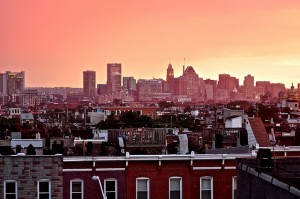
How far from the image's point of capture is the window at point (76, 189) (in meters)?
35.4

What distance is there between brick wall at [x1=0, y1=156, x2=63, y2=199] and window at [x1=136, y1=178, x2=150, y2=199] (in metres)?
3.22

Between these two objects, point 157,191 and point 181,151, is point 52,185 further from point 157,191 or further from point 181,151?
point 181,151

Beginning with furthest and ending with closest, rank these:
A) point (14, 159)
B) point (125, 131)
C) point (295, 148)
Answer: point (125, 131), point (295, 148), point (14, 159)

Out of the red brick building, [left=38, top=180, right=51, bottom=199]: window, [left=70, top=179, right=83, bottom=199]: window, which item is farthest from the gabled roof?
[left=38, top=180, right=51, bottom=199]: window

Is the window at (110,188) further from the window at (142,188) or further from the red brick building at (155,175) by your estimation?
the window at (142,188)

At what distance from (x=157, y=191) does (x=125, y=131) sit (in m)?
6.68

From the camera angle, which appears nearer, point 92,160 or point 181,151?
point 92,160

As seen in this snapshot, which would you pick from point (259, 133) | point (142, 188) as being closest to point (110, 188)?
point (142, 188)

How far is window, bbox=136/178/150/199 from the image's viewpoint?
1415 inches

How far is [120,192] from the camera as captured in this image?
1409 inches

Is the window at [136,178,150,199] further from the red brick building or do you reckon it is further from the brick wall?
the brick wall

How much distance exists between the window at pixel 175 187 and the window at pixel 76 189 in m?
3.70

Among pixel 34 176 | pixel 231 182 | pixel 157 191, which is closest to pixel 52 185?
pixel 34 176

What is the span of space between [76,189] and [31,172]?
2.06 m
